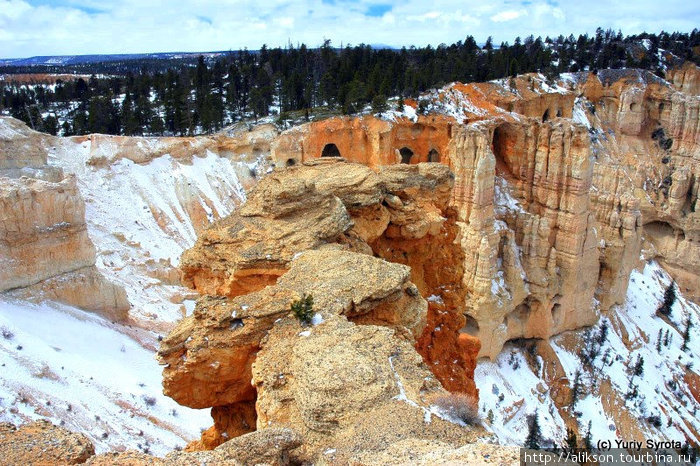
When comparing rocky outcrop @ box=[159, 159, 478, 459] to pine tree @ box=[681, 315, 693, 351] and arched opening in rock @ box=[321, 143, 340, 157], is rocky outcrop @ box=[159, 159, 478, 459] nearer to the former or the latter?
arched opening in rock @ box=[321, 143, 340, 157]

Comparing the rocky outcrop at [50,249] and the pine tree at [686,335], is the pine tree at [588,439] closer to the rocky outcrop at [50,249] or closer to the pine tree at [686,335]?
the pine tree at [686,335]

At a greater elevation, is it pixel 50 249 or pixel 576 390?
pixel 50 249

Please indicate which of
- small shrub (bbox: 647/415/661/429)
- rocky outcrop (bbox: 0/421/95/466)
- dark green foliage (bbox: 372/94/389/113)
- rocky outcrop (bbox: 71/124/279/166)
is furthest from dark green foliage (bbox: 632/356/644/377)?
rocky outcrop (bbox: 0/421/95/466)

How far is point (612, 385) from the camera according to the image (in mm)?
28594

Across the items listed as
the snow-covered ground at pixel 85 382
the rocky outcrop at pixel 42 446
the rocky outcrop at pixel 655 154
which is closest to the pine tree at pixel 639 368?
the rocky outcrop at pixel 655 154

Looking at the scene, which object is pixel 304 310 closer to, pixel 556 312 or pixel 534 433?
pixel 534 433

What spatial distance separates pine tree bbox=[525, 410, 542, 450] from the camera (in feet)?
75.9

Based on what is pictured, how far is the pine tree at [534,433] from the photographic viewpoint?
910 inches

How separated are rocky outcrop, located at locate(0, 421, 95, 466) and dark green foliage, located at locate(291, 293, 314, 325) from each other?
3334 mm

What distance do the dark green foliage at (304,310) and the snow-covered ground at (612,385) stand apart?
1614cm

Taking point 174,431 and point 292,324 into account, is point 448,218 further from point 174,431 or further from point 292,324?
point 174,431

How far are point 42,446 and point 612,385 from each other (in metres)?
29.3

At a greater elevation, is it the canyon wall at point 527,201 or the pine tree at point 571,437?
the canyon wall at point 527,201

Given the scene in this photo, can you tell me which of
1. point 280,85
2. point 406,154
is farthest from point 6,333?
point 280,85
